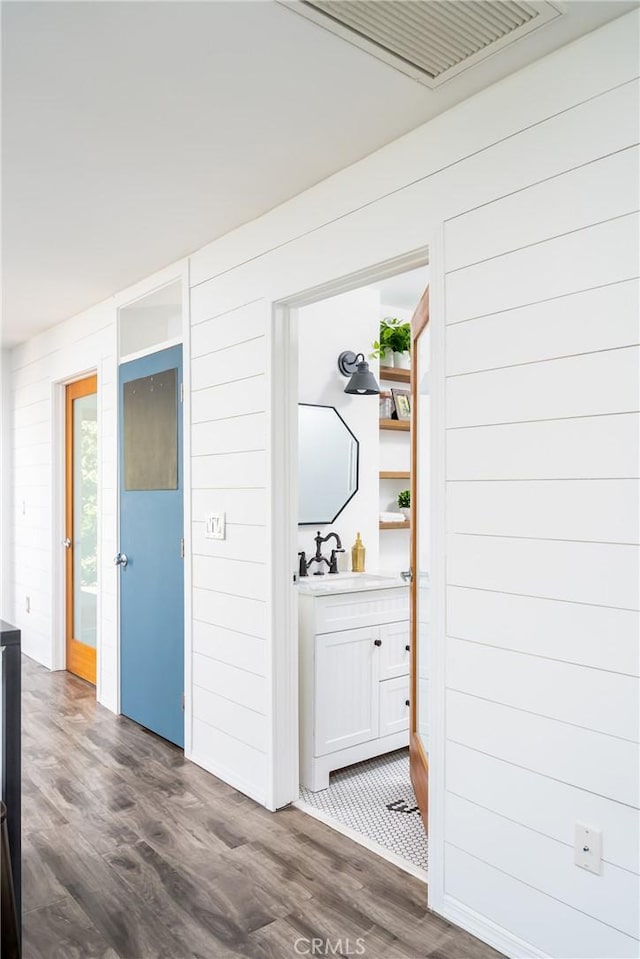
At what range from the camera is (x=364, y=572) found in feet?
12.7

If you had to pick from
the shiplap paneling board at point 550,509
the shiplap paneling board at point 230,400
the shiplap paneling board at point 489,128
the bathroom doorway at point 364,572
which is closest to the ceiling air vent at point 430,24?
the shiplap paneling board at point 489,128

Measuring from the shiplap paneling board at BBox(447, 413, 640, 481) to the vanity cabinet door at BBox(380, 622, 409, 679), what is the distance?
4.74ft

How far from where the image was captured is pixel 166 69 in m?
1.93

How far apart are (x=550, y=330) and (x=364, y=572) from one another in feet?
7.33

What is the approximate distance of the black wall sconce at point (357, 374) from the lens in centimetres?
379

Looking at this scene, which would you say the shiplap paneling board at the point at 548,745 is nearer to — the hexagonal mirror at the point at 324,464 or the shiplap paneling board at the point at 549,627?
the shiplap paneling board at the point at 549,627

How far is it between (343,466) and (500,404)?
6.46ft

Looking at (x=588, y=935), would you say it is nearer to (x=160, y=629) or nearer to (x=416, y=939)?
(x=416, y=939)

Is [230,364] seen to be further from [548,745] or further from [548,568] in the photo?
[548,745]

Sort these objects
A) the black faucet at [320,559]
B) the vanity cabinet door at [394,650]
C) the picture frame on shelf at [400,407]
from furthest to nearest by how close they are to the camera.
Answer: the picture frame on shelf at [400,407] → the black faucet at [320,559] → the vanity cabinet door at [394,650]

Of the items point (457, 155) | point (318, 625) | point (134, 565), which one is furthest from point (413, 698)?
point (457, 155)

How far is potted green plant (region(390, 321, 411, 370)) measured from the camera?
13.9ft

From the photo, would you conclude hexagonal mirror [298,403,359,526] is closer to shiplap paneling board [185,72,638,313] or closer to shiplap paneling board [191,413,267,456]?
shiplap paneling board [191,413,267,456]

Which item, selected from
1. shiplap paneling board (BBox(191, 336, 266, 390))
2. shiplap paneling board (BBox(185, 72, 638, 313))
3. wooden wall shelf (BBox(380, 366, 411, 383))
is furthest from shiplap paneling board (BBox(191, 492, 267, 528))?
wooden wall shelf (BBox(380, 366, 411, 383))
